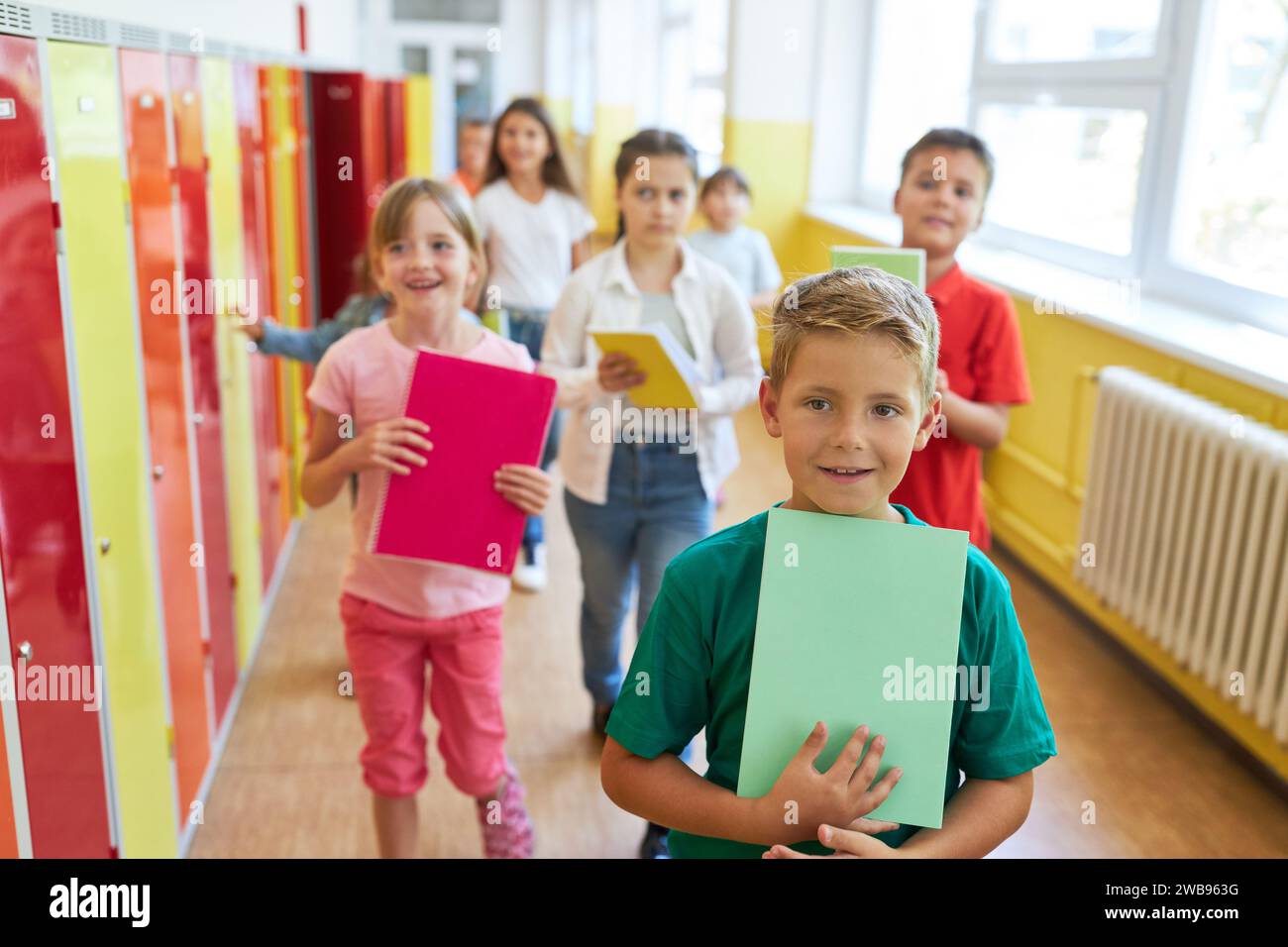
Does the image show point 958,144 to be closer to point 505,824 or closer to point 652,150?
point 652,150

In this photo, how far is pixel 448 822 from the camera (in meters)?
2.63

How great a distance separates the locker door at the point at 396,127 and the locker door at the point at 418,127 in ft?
0.52

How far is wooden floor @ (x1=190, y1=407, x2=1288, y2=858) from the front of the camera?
2592 millimetres

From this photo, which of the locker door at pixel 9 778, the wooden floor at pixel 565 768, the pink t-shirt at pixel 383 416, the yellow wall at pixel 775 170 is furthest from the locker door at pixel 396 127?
the locker door at pixel 9 778

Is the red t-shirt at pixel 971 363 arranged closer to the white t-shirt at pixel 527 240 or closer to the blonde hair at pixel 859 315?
the blonde hair at pixel 859 315

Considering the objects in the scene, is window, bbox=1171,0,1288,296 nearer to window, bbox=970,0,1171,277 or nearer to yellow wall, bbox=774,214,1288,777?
window, bbox=970,0,1171,277

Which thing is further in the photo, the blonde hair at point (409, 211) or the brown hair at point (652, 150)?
the brown hair at point (652, 150)

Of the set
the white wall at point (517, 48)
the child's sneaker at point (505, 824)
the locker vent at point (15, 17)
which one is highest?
the white wall at point (517, 48)

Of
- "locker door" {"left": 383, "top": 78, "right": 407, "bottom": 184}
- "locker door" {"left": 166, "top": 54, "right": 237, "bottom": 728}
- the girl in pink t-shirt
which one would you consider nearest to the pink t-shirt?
the girl in pink t-shirt

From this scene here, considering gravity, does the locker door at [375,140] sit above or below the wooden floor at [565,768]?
above

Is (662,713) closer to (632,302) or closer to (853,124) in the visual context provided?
(632,302)

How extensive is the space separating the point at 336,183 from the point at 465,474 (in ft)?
11.2

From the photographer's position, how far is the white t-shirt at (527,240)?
4102mm
